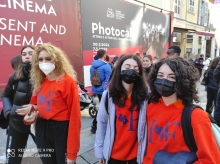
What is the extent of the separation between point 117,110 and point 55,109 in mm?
649

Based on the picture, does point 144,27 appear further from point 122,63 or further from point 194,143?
point 194,143

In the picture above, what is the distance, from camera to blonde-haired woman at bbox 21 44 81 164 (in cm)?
197

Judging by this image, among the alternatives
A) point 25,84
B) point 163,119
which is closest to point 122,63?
point 163,119

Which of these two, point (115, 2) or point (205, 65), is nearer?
point (115, 2)

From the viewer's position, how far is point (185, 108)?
1.33m

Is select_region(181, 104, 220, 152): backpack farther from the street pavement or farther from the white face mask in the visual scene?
the street pavement

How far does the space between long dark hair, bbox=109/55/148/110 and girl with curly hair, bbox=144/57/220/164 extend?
191mm

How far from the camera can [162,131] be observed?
142cm

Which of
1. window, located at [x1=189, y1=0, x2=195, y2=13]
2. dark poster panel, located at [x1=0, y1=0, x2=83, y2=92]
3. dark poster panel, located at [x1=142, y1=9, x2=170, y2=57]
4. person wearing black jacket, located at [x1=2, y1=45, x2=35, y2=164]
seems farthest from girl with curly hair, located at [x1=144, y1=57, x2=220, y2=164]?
window, located at [x1=189, y1=0, x2=195, y2=13]

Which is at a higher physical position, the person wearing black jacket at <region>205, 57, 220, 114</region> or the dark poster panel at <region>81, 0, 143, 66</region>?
the dark poster panel at <region>81, 0, 143, 66</region>

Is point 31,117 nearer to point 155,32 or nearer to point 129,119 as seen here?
point 129,119

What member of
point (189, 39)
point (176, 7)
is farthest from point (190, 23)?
point (176, 7)

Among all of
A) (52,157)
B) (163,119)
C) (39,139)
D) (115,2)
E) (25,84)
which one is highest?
(115,2)

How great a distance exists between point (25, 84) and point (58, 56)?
0.51 metres
